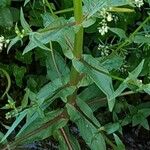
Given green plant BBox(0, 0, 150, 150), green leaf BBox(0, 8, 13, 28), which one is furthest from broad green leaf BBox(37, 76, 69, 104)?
green leaf BBox(0, 8, 13, 28)

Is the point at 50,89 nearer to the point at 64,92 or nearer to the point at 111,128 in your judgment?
the point at 64,92

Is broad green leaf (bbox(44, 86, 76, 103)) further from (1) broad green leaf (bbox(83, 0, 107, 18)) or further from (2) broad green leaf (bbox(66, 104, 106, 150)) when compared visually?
(1) broad green leaf (bbox(83, 0, 107, 18))

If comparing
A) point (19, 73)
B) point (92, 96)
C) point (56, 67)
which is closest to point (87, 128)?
point (92, 96)

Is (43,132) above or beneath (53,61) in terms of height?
beneath

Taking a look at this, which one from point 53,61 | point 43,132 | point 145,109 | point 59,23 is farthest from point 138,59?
point 59,23

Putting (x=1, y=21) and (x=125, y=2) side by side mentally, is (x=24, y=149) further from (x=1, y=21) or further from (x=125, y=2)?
(x=125, y=2)

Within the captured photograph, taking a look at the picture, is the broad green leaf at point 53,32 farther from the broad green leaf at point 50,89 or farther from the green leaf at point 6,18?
the green leaf at point 6,18

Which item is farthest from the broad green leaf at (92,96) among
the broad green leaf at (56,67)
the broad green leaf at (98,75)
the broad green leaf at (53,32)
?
the broad green leaf at (53,32)
